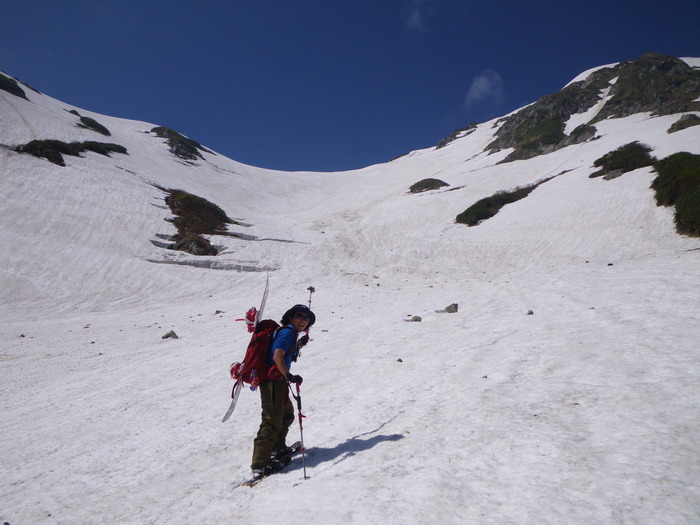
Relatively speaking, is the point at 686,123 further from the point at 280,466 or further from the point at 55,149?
the point at 55,149

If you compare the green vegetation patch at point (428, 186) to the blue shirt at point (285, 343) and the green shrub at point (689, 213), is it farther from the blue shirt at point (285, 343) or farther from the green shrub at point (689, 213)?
the blue shirt at point (285, 343)

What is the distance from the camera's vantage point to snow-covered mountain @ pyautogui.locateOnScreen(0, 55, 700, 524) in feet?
11.5

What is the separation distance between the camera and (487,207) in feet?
97.9

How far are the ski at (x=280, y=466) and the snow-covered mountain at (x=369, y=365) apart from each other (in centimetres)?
16

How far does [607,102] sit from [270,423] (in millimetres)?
74737

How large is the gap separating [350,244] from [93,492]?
79.8 ft

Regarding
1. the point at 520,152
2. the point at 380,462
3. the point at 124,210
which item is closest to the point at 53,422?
the point at 380,462

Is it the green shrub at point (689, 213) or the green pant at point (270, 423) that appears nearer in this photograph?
the green pant at point (270, 423)

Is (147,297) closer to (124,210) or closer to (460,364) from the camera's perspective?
(124,210)

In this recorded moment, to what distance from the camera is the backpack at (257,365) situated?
4.50 m

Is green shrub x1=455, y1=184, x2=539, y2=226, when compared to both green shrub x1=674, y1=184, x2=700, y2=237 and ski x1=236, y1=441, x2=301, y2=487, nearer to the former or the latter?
green shrub x1=674, y1=184, x2=700, y2=237

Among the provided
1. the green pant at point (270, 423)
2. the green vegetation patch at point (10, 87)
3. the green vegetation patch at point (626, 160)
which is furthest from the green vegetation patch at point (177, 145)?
the green pant at point (270, 423)

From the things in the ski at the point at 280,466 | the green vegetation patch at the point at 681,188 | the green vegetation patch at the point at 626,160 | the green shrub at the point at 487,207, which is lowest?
the ski at the point at 280,466

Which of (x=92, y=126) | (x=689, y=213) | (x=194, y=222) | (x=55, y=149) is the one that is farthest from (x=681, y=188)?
(x=92, y=126)
